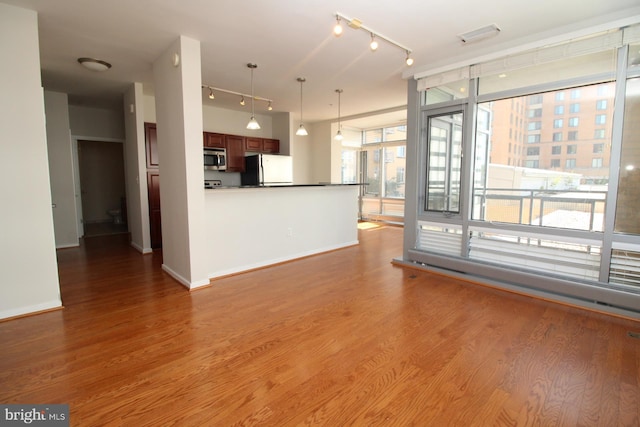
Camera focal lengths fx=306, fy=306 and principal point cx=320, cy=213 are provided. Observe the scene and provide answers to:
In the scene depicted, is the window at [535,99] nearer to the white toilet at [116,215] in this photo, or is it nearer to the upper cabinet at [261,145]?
the upper cabinet at [261,145]

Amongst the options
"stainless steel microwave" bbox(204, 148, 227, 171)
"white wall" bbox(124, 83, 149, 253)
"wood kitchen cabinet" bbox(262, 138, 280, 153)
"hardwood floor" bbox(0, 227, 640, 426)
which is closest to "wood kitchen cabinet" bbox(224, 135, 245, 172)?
"stainless steel microwave" bbox(204, 148, 227, 171)

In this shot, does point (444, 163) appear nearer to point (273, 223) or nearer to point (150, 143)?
point (273, 223)

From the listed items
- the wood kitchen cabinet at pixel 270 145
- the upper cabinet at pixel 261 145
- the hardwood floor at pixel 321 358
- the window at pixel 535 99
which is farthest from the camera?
the wood kitchen cabinet at pixel 270 145

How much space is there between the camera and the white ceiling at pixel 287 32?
8.87 feet

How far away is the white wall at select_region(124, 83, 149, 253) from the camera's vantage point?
4965 millimetres

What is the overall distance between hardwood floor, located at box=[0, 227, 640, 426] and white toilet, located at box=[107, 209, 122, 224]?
5092 mm

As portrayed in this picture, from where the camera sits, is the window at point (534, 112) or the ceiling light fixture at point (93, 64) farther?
the ceiling light fixture at point (93, 64)

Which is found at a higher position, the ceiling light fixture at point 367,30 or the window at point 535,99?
the ceiling light fixture at point 367,30

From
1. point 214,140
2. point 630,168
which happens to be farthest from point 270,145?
point 630,168

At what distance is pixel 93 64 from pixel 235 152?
2983 millimetres

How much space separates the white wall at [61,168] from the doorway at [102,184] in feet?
7.26

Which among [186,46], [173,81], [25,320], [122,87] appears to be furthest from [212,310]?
[122,87]

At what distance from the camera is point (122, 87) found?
199 inches

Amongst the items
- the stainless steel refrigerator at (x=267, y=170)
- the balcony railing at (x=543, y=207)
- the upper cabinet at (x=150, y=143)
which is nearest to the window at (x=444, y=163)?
the balcony railing at (x=543, y=207)
